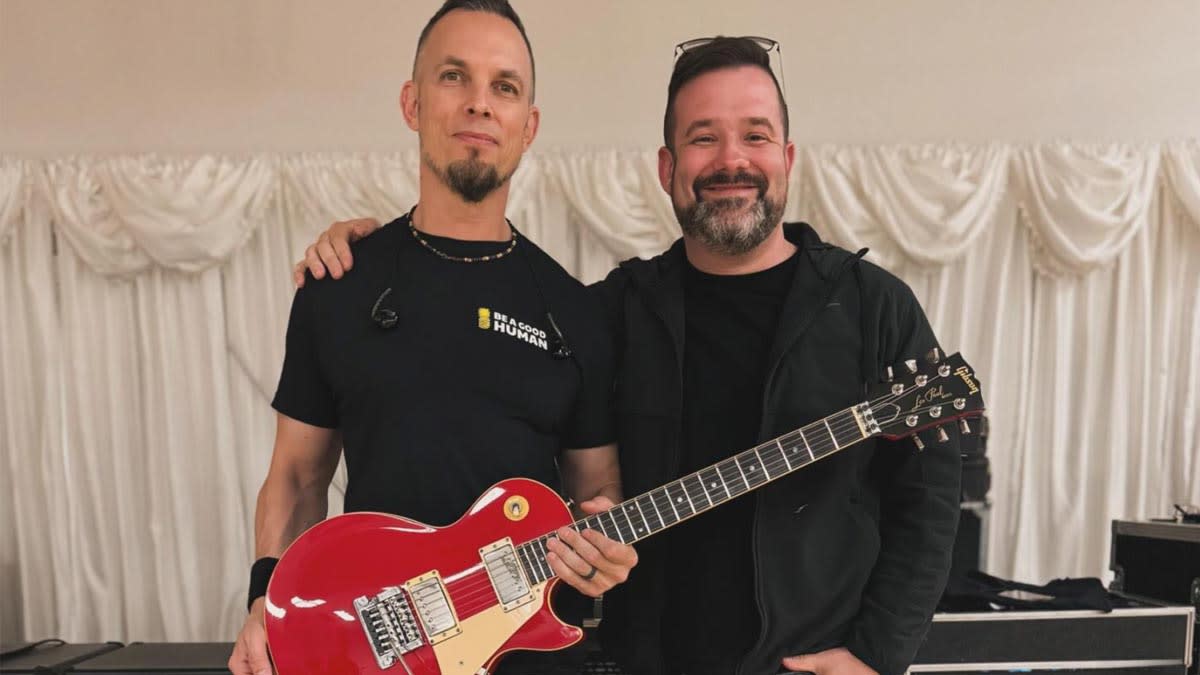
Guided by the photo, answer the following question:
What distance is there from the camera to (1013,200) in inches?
152

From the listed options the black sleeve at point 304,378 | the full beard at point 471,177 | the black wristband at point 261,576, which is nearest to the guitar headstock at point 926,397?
the full beard at point 471,177

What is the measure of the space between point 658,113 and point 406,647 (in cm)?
316

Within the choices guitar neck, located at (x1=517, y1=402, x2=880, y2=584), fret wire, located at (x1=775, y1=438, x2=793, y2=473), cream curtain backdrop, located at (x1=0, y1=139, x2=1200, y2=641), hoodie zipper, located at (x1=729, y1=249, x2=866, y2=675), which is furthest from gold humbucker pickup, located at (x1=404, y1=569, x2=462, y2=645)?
cream curtain backdrop, located at (x1=0, y1=139, x2=1200, y2=641)

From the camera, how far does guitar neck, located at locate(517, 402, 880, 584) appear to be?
1.52 metres

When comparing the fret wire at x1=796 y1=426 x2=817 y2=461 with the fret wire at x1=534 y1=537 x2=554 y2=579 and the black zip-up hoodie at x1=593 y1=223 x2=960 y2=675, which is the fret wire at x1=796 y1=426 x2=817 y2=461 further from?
the fret wire at x1=534 y1=537 x2=554 y2=579

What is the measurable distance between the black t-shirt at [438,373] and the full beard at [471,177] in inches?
4.6

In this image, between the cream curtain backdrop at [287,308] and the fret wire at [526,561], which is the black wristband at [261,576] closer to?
the fret wire at [526,561]

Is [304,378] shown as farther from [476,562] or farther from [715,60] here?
[715,60]

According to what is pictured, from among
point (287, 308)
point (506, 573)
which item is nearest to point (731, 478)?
point (506, 573)

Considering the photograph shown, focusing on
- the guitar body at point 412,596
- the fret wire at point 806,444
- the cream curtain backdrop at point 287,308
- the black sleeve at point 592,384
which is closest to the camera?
the guitar body at point 412,596

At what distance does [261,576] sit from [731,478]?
952 mm

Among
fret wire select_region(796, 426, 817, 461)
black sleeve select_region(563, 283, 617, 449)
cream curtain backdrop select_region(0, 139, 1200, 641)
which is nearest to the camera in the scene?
fret wire select_region(796, 426, 817, 461)

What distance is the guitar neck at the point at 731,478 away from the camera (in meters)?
1.52

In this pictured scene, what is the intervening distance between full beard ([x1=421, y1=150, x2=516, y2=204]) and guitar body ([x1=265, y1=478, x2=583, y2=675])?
59 centimetres
